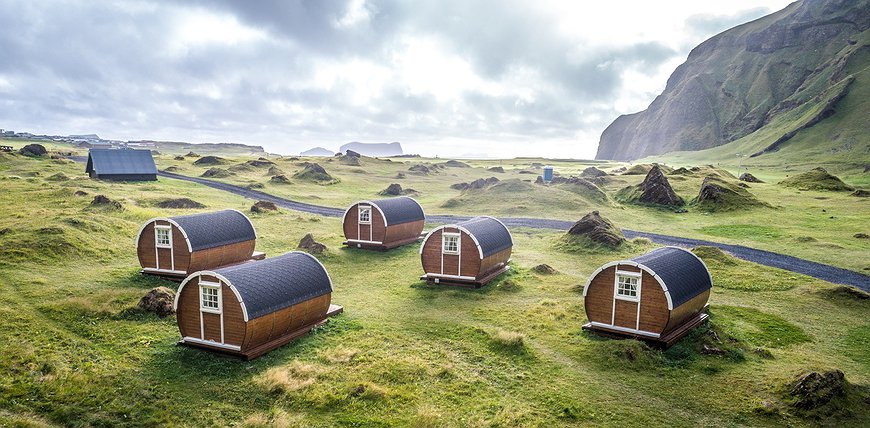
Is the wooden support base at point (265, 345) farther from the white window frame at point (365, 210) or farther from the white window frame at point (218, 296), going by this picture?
the white window frame at point (365, 210)

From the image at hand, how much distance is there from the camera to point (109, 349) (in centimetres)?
2527

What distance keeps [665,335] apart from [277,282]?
18.9m

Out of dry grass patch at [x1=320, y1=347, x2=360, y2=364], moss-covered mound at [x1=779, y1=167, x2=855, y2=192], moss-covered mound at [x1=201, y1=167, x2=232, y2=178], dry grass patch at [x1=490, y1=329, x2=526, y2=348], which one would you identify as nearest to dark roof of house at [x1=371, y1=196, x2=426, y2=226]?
dry grass patch at [x1=490, y1=329, x2=526, y2=348]

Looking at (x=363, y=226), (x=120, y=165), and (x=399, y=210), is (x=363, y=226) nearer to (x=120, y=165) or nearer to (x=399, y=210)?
(x=399, y=210)

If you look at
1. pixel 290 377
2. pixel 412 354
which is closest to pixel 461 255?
pixel 412 354

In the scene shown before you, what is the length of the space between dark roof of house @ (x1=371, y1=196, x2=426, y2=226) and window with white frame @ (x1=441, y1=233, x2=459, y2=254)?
1105cm

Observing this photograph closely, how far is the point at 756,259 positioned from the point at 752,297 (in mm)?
12240

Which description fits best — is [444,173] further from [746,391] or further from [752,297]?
[746,391]

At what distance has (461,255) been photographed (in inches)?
1518

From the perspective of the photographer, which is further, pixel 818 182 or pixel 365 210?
pixel 818 182

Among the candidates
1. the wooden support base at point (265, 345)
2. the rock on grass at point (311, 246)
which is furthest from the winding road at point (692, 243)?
the wooden support base at point (265, 345)

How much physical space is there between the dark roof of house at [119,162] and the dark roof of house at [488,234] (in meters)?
70.6

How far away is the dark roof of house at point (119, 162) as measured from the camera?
87.0 m

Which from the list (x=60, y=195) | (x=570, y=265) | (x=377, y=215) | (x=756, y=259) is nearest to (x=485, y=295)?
(x=570, y=265)
